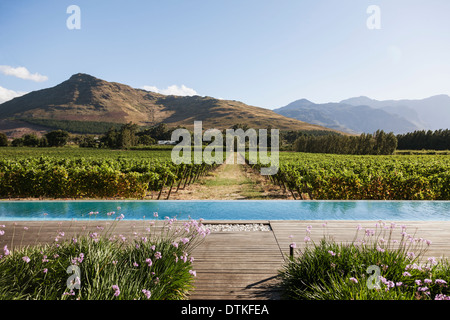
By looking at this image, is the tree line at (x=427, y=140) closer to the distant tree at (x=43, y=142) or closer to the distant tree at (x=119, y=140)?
the distant tree at (x=119, y=140)

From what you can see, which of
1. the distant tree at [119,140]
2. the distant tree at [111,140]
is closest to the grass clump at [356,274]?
the distant tree at [119,140]

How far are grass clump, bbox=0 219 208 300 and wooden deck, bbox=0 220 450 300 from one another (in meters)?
0.46

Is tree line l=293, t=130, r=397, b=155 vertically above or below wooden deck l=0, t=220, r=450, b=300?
above

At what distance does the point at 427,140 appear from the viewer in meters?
62.4

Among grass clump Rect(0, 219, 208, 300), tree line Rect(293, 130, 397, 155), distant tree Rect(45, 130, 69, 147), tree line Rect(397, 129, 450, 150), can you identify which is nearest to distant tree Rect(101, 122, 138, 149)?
distant tree Rect(45, 130, 69, 147)

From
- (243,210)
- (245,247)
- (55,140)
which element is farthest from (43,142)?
(245,247)

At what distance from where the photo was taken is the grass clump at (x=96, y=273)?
2.42 meters

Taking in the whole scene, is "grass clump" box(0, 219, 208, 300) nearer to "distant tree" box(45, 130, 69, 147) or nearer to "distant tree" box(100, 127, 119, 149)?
"distant tree" box(100, 127, 119, 149)

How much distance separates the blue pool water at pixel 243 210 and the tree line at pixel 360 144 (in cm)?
4953

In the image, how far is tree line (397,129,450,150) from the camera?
196 feet

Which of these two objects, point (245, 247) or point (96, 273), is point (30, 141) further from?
point (96, 273)

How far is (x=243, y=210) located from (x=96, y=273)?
6576 mm

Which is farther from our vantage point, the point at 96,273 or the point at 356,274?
the point at 356,274

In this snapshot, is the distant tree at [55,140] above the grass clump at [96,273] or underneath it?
above
